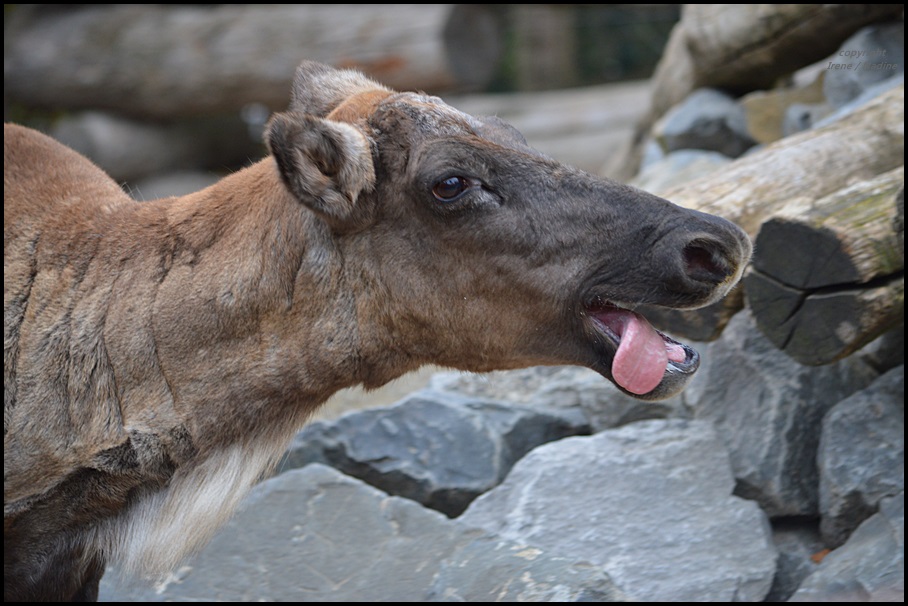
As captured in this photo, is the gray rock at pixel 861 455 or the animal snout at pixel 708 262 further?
the gray rock at pixel 861 455

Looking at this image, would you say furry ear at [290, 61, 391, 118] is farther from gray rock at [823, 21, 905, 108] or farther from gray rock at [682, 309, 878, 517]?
gray rock at [823, 21, 905, 108]

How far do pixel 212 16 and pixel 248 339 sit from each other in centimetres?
825

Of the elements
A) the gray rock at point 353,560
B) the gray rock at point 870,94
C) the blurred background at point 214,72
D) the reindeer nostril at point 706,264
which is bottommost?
the gray rock at point 353,560

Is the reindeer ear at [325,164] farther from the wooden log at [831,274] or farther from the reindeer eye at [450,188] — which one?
the wooden log at [831,274]

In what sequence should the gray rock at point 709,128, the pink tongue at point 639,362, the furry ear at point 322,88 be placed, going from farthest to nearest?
1. the gray rock at point 709,128
2. the furry ear at point 322,88
3. the pink tongue at point 639,362

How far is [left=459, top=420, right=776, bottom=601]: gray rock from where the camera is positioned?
406 centimetres

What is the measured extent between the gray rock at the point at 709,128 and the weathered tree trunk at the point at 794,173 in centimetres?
208

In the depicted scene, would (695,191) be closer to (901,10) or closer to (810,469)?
(810,469)

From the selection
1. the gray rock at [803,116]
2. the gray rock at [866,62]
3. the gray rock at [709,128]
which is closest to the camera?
the gray rock at [866,62]

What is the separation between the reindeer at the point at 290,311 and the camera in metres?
3.19

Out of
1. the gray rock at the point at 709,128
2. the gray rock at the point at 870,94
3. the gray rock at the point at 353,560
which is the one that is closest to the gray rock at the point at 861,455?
the gray rock at the point at 353,560

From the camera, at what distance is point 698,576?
4047mm

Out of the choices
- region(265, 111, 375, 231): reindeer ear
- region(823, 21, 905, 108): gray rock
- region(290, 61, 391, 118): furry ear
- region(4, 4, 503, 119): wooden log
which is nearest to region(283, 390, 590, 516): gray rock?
region(290, 61, 391, 118): furry ear

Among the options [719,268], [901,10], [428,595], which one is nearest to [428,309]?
[719,268]
